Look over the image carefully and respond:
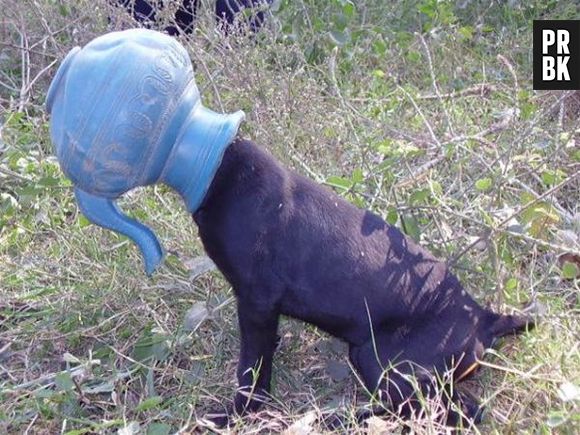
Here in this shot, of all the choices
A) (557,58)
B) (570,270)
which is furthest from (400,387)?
(557,58)

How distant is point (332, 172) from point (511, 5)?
1922mm

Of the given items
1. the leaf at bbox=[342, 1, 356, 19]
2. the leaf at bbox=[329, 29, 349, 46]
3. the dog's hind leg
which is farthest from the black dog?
the leaf at bbox=[342, 1, 356, 19]

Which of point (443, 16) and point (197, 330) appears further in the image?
point (443, 16)

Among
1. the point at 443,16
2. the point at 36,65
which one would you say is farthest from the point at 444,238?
the point at 36,65

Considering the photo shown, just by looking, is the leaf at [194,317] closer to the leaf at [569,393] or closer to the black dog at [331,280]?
the black dog at [331,280]

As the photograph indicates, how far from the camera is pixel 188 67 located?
202 cm

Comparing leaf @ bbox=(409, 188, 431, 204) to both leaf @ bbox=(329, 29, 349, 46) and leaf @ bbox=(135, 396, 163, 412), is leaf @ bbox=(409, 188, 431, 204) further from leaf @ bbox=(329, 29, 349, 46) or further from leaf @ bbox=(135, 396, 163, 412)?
leaf @ bbox=(329, 29, 349, 46)

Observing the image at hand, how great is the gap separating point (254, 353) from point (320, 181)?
0.72 m

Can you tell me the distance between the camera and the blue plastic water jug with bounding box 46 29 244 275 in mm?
1921

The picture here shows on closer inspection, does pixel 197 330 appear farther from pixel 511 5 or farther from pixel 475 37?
pixel 511 5

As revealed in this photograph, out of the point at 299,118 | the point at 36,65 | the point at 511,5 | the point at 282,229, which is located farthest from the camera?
the point at 511,5

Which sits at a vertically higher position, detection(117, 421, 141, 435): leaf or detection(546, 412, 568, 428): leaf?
detection(546, 412, 568, 428): leaf

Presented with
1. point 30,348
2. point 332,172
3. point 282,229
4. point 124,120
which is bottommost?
point 30,348

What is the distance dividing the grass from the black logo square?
10 cm
